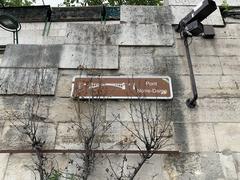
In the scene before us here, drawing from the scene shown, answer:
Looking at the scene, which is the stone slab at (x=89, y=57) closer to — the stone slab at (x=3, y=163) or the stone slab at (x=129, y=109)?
the stone slab at (x=129, y=109)

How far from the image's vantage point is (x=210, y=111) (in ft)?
24.0

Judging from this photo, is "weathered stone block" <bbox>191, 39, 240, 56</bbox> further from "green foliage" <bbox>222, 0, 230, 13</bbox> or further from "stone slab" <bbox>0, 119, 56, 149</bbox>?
"stone slab" <bbox>0, 119, 56, 149</bbox>

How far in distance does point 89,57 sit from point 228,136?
10.4 feet

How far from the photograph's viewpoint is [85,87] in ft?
24.7

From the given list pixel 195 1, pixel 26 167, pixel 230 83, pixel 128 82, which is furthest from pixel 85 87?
pixel 195 1

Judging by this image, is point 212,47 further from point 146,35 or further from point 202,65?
point 146,35

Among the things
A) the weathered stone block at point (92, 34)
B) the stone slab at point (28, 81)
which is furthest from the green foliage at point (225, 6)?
the stone slab at point (28, 81)

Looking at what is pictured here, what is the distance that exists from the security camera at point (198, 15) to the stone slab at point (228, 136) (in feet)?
6.19

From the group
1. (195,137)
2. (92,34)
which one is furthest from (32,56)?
(195,137)

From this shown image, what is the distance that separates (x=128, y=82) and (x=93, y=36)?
156 centimetres

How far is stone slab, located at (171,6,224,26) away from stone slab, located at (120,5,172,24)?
116mm

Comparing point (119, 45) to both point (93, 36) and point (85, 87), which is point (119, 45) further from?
point (85, 87)

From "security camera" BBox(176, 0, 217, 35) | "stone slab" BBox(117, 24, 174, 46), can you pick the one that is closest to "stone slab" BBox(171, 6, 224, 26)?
"stone slab" BBox(117, 24, 174, 46)

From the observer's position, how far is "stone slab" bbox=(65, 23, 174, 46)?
839 cm
